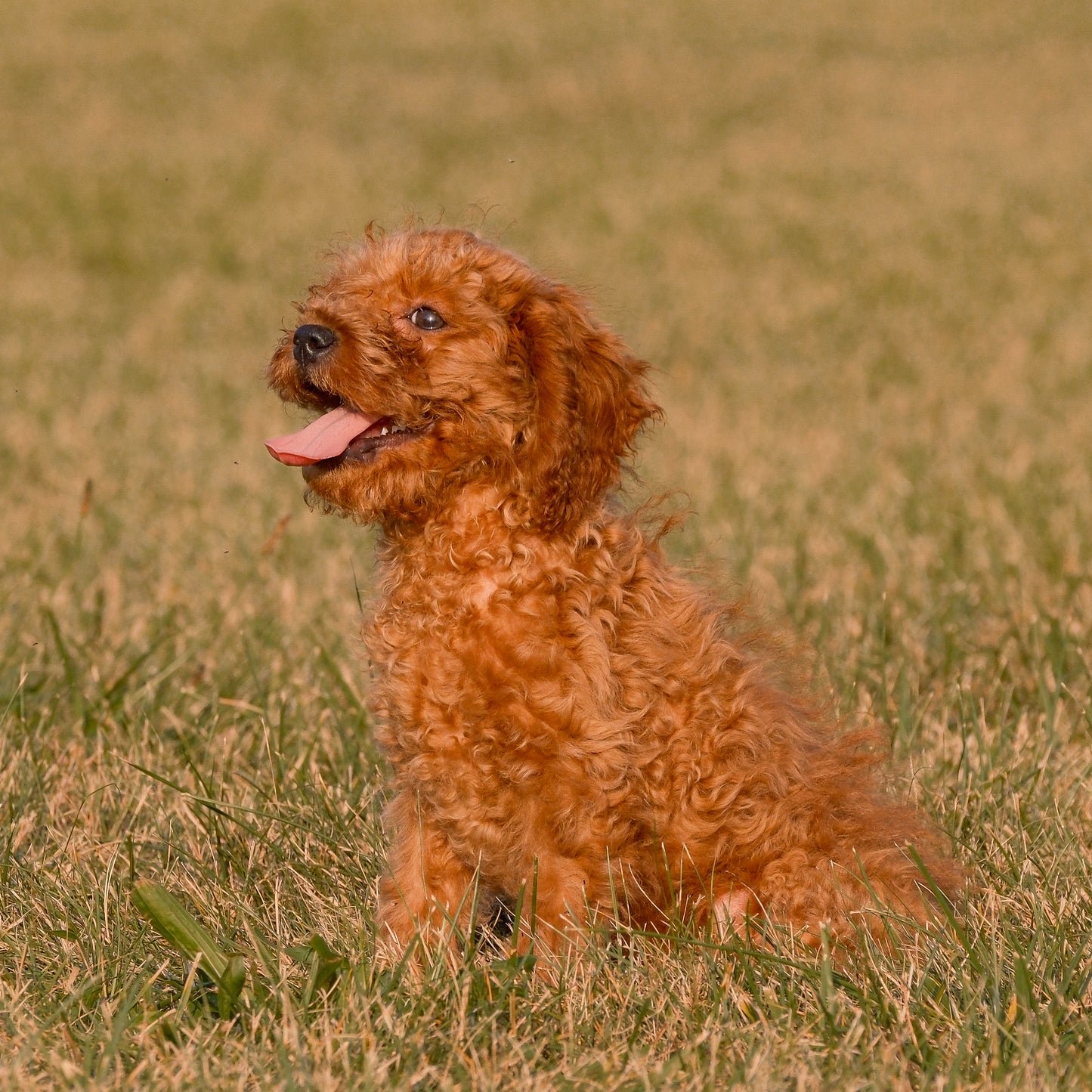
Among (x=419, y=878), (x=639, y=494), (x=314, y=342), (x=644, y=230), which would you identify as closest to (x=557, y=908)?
(x=419, y=878)

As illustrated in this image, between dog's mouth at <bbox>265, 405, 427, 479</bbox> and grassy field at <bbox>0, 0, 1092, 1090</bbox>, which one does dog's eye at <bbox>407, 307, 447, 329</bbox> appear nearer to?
dog's mouth at <bbox>265, 405, 427, 479</bbox>

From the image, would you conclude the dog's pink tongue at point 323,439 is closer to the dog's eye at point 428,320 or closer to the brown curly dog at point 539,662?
the brown curly dog at point 539,662

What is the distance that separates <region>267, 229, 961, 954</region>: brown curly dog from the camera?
10.4 ft

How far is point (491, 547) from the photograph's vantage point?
10.9 ft

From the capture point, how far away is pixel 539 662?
3.17 m

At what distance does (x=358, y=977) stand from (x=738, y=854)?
0.86 metres

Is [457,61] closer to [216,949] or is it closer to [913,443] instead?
[913,443]

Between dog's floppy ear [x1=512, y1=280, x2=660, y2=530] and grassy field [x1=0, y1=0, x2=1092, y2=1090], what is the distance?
1.50 ft

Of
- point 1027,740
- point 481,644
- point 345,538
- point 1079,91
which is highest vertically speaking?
point 1079,91

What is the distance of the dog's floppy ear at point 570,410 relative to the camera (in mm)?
3262

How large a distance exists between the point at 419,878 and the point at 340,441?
0.96 meters

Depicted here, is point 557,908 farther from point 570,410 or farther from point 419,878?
point 570,410

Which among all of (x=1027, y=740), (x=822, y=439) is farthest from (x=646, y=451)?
(x=1027, y=740)

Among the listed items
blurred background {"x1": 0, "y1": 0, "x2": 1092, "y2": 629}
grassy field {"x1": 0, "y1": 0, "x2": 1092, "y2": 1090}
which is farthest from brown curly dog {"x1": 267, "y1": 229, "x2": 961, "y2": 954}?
blurred background {"x1": 0, "y1": 0, "x2": 1092, "y2": 629}
